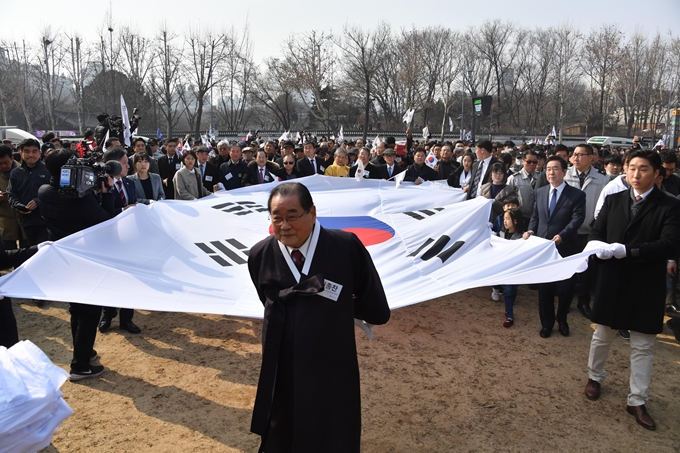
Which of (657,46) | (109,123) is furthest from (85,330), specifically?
(657,46)

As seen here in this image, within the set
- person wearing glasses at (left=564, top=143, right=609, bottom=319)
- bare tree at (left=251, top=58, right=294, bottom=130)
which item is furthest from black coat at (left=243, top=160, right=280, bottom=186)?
bare tree at (left=251, top=58, right=294, bottom=130)

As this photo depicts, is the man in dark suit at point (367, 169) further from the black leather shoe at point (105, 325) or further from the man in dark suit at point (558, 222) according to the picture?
the black leather shoe at point (105, 325)

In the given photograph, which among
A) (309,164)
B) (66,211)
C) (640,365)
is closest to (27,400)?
(66,211)

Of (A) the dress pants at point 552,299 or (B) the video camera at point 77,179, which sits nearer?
(B) the video camera at point 77,179

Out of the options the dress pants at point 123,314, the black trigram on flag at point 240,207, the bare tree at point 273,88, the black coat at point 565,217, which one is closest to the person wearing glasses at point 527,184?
the black coat at point 565,217

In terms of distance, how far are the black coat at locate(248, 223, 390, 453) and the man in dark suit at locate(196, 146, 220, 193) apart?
570cm

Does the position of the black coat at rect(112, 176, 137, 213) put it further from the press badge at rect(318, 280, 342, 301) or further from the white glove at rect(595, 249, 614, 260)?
the white glove at rect(595, 249, 614, 260)

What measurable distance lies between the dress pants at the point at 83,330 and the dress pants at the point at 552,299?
4.56 meters

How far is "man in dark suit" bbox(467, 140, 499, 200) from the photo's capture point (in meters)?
7.14

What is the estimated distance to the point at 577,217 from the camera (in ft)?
16.1

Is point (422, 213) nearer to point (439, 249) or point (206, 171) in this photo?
point (439, 249)

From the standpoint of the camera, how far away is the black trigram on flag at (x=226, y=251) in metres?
4.17

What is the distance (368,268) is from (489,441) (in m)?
2.01

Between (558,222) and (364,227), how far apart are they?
206cm
